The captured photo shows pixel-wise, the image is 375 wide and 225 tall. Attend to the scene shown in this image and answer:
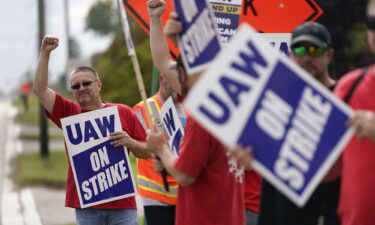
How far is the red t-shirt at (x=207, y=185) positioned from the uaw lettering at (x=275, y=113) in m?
0.90

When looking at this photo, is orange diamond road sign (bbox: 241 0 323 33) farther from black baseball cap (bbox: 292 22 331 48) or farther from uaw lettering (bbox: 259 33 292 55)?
black baseball cap (bbox: 292 22 331 48)

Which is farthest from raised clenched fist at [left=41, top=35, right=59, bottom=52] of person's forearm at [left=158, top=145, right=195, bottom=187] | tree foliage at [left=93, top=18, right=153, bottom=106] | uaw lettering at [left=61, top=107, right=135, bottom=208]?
tree foliage at [left=93, top=18, right=153, bottom=106]

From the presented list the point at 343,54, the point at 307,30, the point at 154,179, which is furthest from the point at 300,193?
the point at 343,54

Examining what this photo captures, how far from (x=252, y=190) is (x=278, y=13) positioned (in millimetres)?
1937

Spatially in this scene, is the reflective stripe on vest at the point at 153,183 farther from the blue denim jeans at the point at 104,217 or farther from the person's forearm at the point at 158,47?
the person's forearm at the point at 158,47

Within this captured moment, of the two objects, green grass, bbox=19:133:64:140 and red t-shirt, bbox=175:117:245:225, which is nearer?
red t-shirt, bbox=175:117:245:225

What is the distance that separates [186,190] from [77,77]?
6.92 feet

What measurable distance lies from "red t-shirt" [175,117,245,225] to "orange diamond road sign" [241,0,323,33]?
2688 mm

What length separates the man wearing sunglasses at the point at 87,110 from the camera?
6.64 m

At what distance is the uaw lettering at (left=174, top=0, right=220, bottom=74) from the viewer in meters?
4.51

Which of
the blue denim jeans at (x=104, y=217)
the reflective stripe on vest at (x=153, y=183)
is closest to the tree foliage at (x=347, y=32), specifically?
the reflective stripe on vest at (x=153, y=183)

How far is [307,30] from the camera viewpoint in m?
4.52

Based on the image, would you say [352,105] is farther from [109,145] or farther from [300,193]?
[109,145]

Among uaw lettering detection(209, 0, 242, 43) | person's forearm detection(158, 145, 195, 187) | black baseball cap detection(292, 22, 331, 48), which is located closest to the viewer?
black baseball cap detection(292, 22, 331, 48)
